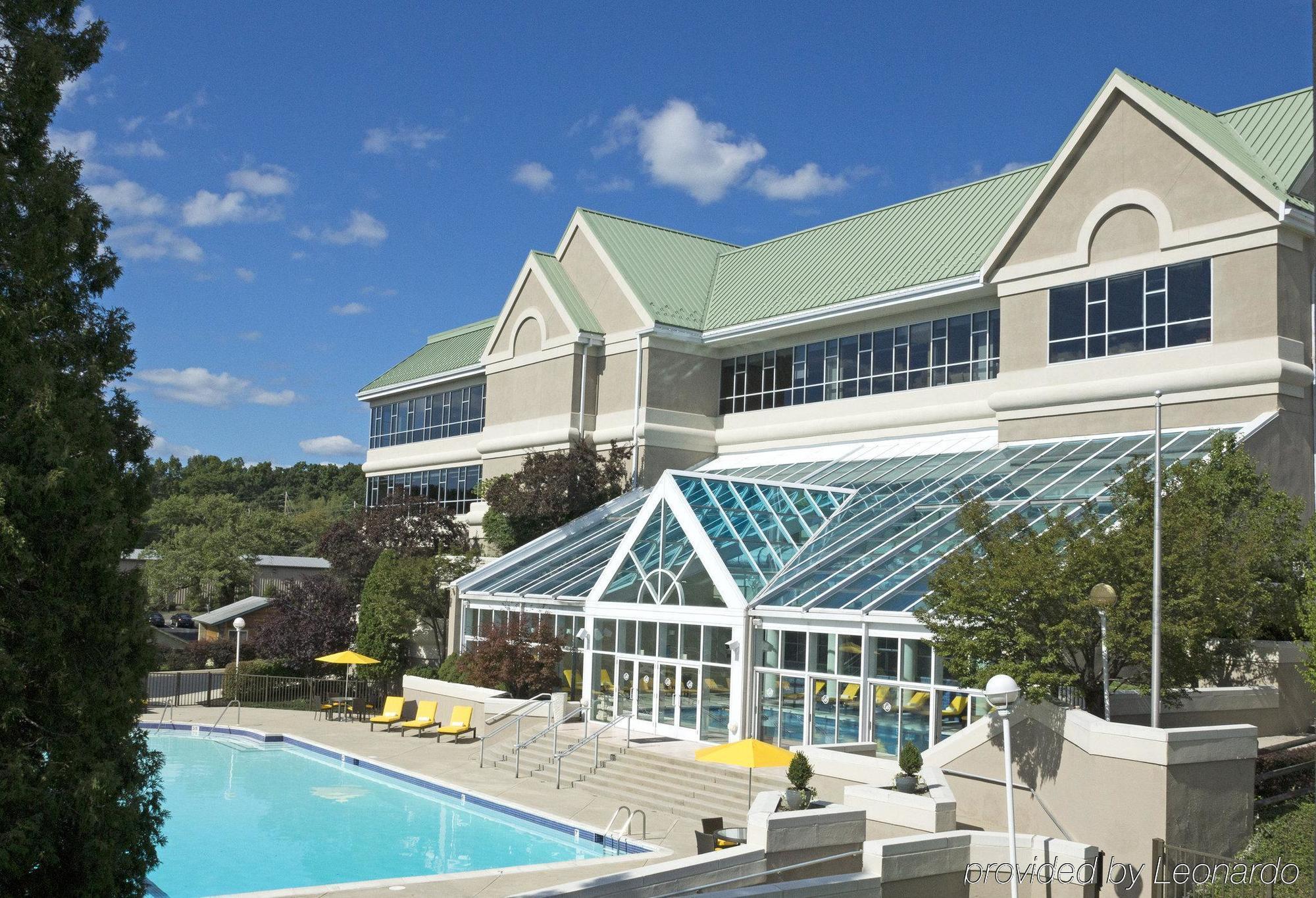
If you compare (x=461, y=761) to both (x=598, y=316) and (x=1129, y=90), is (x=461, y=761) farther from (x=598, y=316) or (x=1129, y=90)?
(x=1129, y=90)

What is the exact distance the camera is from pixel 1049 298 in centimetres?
2922

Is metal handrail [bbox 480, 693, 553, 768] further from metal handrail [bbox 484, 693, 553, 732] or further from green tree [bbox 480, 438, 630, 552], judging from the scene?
green tree [bbox 480, 438, 630, 552]

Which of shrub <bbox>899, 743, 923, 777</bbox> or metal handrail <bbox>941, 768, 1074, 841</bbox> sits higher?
shrub <bbox>899, 743, 923, 777</bbox>

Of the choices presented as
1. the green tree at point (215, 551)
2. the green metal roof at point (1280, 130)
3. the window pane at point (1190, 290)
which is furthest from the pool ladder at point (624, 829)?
the green tree at point (215, 551)

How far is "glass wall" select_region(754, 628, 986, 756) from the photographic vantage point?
21.2 m

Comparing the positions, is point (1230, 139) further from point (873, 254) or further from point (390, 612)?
point (390, 612)

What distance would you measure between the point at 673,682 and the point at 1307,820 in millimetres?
13549

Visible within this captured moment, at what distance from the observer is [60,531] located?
9.39 meters

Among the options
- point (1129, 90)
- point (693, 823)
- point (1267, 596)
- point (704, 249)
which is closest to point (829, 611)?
point (693, 823)

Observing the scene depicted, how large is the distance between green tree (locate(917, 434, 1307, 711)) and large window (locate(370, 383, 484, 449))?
2926 cm

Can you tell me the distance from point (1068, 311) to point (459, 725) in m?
18.2

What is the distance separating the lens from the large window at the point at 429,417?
4678cm

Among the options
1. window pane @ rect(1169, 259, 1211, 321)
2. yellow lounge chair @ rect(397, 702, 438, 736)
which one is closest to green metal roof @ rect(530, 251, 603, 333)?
yellow lounge chair @ rect(397, 702, 438, 736)

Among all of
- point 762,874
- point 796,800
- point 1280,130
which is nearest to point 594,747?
point 796,800
